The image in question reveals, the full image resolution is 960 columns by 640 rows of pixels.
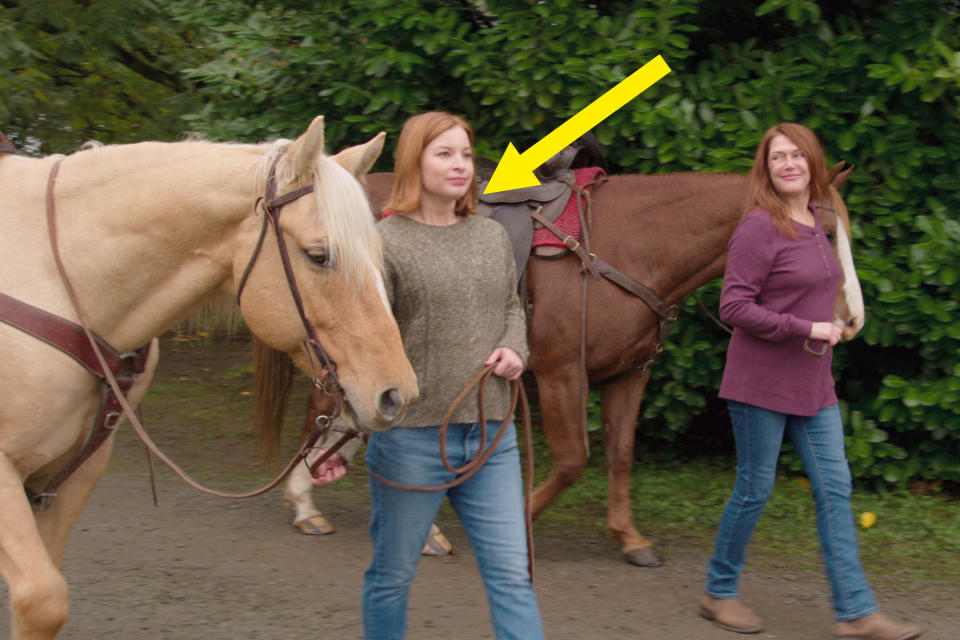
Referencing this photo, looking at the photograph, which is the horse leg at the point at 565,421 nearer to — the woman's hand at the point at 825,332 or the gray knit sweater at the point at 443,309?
the woman's hand at the point at 825,332

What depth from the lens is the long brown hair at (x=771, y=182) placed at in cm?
383

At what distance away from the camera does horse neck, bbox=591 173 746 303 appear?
468cm

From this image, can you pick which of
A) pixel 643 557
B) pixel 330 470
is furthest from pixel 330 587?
pixel 330 470

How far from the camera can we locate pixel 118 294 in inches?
114

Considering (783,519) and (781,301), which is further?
(783,519)

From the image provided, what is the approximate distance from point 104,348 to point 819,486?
2.60 metres

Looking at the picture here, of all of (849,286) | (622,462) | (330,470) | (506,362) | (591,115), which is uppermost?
(591,115)

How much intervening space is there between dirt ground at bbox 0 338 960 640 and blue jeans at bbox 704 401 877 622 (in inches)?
12.8

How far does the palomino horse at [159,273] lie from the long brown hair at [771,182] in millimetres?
1689

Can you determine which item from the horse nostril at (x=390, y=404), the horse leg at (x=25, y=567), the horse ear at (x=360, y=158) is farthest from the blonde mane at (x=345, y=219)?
the horse leg at (x=25, y=567)

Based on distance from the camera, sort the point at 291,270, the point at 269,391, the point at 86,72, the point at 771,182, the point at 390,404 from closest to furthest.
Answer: the point at 390,404, the point at 291,270, the point at 771,182, the point at 269,391, the point at 86,72

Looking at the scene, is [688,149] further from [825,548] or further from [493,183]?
[825,548]

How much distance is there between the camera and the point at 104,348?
113 inches

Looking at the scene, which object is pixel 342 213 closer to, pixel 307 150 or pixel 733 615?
pixel 307 150
